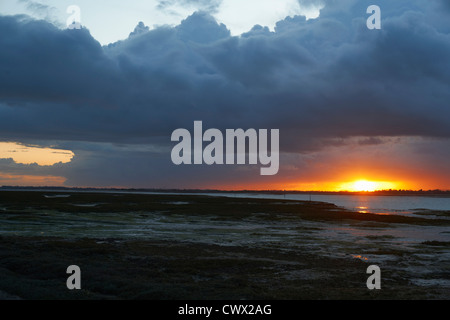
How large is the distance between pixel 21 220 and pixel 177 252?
26.5 meters

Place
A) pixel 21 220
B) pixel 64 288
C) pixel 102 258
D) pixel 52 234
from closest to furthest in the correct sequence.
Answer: pixel 64 288, pixel 102 258, pixel 52 234, pixel 21 220

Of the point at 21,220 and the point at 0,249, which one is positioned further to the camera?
the point at 21,220

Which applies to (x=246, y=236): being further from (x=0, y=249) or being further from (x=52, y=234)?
(x=0, y=249)

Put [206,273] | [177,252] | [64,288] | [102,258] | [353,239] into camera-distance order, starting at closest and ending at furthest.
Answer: [64,288], [206,273], [102,258], [177,252], [353,239]

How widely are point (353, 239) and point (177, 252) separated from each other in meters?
17.2

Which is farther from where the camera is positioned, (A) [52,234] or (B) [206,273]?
(A) [52,234]

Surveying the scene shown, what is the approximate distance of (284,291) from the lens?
16.1 m

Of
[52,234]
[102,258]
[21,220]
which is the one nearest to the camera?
[102,258]
